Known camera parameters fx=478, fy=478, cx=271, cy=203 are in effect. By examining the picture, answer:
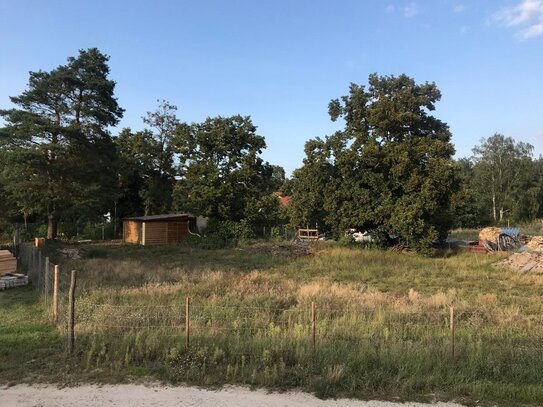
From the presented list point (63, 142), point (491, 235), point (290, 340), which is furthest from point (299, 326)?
point (491, 235)


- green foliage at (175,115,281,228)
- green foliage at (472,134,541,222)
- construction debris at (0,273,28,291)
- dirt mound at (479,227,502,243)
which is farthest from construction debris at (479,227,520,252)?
green foliage at (472,134,541,222)

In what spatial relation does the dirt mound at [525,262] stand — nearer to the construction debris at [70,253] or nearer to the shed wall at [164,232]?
the construction debris at [70,253]

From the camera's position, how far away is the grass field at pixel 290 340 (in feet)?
21.2

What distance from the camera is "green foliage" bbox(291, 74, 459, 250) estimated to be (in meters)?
30.3

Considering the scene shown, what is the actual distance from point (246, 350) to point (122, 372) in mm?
1867

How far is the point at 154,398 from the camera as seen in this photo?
5.93 m

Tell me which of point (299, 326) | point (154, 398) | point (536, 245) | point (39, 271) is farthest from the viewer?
point (536, 245)

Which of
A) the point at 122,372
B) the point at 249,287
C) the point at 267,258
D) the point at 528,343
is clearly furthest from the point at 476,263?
the point at 122,372

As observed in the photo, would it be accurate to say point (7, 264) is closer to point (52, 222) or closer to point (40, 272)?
point (40, 272)

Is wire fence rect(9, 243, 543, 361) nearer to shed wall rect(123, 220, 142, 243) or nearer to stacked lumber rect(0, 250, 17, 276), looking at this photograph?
stacked lumber rect(0, 250, 17, 276)

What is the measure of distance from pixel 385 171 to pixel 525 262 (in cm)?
1082

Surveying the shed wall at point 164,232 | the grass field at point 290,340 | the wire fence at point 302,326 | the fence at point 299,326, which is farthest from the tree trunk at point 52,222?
the fence at point 299,326

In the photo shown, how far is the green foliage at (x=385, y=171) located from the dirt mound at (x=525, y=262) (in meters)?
5.68

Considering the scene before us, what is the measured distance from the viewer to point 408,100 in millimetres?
32188
